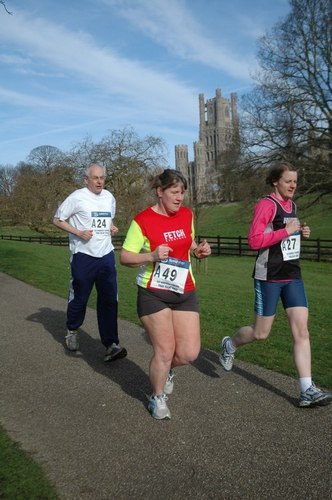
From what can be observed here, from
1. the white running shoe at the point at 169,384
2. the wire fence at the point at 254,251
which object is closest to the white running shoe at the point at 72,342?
the white running shoe at the point at 169,384

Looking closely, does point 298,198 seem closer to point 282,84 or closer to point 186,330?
point 282,84

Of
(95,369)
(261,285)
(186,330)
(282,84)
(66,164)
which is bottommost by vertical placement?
(95,369)

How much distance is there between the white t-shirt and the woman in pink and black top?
6.81 feet

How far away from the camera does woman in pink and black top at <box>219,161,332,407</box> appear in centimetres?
423

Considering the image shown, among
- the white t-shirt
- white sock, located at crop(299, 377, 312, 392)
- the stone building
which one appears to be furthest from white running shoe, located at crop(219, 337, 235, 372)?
the stone building

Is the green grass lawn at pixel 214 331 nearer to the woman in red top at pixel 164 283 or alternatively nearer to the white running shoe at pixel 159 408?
the white running shoe at pixel 159 408

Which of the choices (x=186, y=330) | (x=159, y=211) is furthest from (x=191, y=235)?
(x=186, y=330)

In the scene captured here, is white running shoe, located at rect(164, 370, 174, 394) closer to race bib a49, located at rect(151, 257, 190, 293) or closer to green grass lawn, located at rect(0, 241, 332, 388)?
race bib a49, located at rect(151, 257, 190, 293)

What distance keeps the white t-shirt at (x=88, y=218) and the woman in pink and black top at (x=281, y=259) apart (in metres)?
2.07

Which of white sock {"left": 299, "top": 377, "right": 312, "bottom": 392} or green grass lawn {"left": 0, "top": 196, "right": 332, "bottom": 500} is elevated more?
white sock {"left": 299, "top": 377, "right": 312, "bottom": 392}

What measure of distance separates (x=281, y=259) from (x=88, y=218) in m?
2.43

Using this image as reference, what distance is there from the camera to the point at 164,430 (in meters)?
3.68

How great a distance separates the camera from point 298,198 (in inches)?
1032

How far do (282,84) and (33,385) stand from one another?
23.8m
